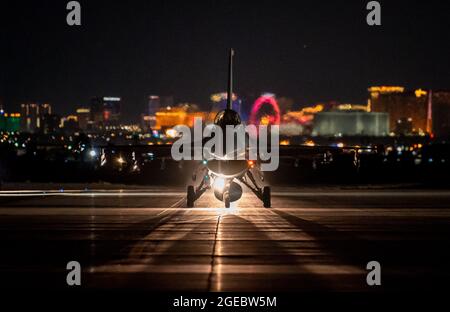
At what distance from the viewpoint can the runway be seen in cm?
1404

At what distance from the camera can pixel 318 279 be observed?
1412 cm

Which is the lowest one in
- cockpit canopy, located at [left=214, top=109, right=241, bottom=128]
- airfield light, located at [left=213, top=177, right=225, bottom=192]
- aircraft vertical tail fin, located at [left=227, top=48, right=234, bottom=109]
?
airfield light, located at [left=213, top=177, right=225, bottom=192]

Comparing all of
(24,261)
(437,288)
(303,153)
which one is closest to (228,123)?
(303,153)

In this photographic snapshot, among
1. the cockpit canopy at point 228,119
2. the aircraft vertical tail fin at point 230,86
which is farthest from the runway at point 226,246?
the aircraft vertical tail fin at point 230,86

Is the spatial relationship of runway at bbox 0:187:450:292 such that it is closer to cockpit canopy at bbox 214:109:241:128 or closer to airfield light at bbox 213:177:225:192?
airfield light at bbox 213:177:225:192

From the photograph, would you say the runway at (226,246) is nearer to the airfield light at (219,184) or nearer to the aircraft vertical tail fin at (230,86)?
the airfield light at (219,184)

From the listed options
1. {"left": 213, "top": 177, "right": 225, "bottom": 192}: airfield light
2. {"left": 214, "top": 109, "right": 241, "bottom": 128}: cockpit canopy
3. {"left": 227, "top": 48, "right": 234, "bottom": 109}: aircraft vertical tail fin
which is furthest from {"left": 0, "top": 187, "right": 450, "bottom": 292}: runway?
{"left": 227, "top": 48, "right": 234, "bottom": 109}: aircraft vertical tail fin

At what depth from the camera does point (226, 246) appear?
1850 centimetres

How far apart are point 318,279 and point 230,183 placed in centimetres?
1614

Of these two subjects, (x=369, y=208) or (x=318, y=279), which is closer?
(x=318, y=279)

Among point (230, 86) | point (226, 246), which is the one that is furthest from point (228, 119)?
point (226, 246)
